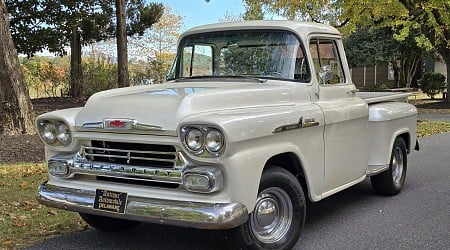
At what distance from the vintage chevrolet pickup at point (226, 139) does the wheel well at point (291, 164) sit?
1cm

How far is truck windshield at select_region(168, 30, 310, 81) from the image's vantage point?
5.07m

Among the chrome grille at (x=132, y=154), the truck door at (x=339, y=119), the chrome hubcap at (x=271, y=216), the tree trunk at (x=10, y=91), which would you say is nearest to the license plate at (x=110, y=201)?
the chrome grille at (x=132, y=154)

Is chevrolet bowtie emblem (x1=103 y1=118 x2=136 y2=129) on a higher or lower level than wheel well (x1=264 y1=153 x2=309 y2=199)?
higher

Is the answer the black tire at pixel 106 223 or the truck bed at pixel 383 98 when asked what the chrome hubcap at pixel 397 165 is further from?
the black tire at pixel 106 223

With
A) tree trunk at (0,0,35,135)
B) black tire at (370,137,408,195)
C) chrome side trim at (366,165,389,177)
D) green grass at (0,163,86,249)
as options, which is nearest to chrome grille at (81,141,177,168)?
green grass at (0,163,86,249)

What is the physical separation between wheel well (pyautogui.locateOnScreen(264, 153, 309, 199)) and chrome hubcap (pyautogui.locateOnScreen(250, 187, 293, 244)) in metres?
0.27

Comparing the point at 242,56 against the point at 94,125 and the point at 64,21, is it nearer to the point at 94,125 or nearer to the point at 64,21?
the point at 94,125

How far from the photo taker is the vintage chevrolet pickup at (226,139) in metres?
3.79

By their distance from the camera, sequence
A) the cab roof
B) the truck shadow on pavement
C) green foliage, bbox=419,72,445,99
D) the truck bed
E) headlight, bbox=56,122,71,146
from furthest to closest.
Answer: green foliage, bbox=419,72,445,99, the truck bed, the cab roof, the truck shadow on pavement, headlight, bbox=56,122,71,146

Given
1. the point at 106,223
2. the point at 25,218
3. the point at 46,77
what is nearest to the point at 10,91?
the point at 25,218

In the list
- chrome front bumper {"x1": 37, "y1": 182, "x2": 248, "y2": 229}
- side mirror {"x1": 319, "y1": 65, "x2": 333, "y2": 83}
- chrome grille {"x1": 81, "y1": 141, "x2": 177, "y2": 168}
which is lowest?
chrome front bumper {"x1": 37, "y1": 182, "x2": 248, "y2": 229}

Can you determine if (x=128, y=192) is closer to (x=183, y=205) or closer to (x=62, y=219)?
(x=183, y=205)

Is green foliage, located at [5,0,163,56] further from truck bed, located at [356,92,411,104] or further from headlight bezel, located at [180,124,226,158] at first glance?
headlight bezel, located at [180,124,226,158]

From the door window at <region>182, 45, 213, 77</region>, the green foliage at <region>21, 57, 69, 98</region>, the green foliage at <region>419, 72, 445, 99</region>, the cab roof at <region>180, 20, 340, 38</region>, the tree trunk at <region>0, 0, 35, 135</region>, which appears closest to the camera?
the cab roof at <region>180, 20, 340, 38</region>
